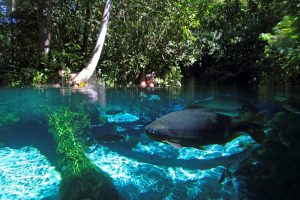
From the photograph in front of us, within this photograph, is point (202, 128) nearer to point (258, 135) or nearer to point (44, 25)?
point (258, 135)

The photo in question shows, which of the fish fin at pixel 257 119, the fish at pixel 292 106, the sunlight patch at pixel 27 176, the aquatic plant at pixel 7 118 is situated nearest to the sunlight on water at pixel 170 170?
the fish fin at pixel 257 119

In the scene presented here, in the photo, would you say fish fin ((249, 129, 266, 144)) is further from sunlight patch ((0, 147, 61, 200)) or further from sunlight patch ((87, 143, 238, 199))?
sunlight patch ((0, 147, 61, 200))

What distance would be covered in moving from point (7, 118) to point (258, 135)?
16.0 feet

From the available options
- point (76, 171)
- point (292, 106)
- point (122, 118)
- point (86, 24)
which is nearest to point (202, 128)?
point (76, 171)

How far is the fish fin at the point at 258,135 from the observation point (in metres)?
3.22

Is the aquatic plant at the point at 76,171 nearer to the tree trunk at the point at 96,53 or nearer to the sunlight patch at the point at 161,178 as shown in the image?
the sunlight patch at the point at 161,178

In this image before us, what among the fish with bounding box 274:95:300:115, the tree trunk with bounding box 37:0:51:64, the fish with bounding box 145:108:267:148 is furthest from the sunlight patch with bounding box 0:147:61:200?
the tree trunk with bounding box 37:0:51:64

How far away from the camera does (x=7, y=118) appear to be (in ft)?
17.9

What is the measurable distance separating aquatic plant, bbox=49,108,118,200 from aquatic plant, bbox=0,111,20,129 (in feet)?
3.88

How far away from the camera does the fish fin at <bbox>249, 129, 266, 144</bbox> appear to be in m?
3.22

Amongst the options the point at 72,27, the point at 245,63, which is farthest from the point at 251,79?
the point at 72,27

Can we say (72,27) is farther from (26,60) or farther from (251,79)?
(251,79)

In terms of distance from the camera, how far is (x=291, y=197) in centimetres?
222

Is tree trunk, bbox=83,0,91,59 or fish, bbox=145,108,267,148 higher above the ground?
tree trunk, bbox=83,0,91,59
